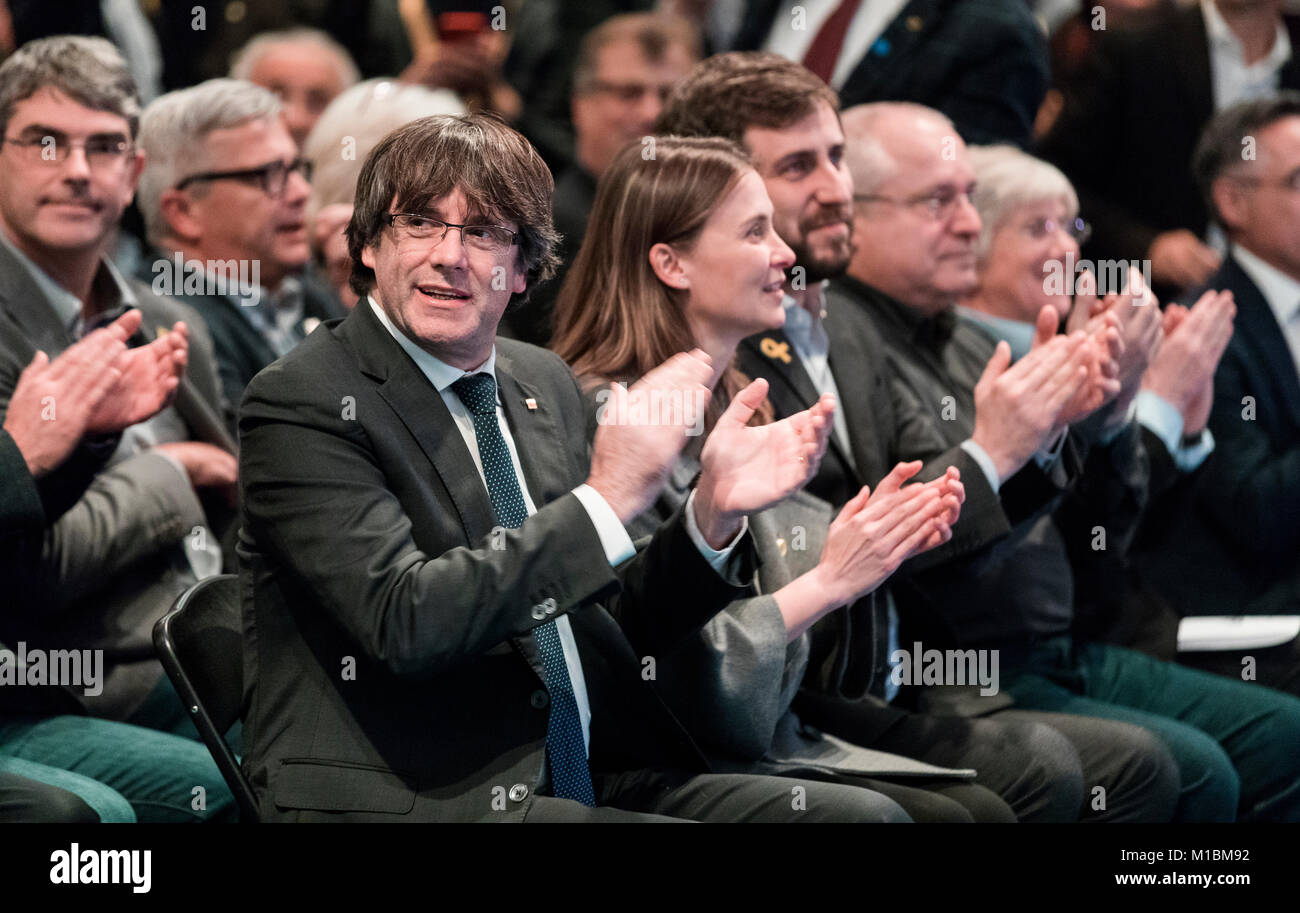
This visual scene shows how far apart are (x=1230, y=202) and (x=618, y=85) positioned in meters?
1.86

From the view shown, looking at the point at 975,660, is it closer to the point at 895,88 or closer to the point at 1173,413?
the point at 1173,413

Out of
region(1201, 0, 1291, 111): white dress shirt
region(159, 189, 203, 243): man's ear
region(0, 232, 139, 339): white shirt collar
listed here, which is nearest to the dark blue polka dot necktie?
region(0, 232, 139, 339): white shirt collar

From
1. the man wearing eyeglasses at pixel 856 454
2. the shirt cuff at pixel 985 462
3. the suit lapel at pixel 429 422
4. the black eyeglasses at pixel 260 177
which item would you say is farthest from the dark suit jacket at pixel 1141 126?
the suit lapel at pixel 429 422

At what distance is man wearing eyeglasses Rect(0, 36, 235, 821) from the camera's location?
2.89 meters

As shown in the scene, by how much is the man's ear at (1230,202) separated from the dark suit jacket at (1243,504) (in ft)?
1.03

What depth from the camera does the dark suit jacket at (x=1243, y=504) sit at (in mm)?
4168

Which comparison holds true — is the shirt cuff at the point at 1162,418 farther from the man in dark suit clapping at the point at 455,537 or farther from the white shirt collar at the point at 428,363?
the white shirt collar at the point at 428,363

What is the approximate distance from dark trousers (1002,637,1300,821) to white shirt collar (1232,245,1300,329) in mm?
1124

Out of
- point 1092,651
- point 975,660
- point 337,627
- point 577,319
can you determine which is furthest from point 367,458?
point 1092,651

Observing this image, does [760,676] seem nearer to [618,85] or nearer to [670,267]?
[670,267]

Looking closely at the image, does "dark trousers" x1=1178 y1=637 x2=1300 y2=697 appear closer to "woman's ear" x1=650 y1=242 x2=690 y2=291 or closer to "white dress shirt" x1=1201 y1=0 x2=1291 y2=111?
"woman's ear" x1=650 y1=242 x2=690 y2=291

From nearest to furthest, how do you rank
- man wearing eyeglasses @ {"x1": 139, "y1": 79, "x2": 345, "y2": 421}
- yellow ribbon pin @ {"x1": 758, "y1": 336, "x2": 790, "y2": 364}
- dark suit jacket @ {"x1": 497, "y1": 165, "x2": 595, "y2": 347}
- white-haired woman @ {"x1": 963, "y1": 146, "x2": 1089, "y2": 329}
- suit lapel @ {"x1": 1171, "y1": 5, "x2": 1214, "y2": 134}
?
yellow ribbon pin @ {"x1": 758, "y1": 336, "x2": 790, "y2": 364} → dark suit jacket @ {"x1": 497, "y1": 165, "x2": 595, "y2": 347} → man wearing eyeglasses @ {"x1": 139, "y1": 79, "x2": 345, "y2": 421} → white-haired woman @ {"x1": 963, "y1": 146, "x2": 1089, "y2": 329} → suit lapel @ {"x1": 1171, "y1": 5, "x2": 1214, "y2": 134}

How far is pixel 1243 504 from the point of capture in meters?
4.18
